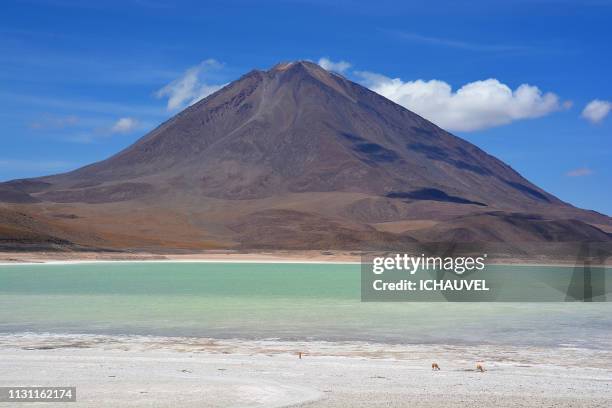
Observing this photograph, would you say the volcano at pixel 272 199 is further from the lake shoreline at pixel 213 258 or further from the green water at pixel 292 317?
the green water at pixel 292 317

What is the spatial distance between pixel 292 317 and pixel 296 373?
407 inches

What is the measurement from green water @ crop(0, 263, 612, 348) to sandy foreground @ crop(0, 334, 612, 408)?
1.82 m

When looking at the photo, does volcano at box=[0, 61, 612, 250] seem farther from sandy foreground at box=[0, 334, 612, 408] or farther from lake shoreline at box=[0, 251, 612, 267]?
sandy foreground at box=[0, 334, 612, 408]

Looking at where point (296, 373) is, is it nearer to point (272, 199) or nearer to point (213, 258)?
point (213, 258)

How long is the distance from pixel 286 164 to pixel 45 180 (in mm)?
60508

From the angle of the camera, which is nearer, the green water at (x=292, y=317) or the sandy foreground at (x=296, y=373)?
the sandy foreground at (x=296, y=373)

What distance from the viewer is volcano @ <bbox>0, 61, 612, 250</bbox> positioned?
106188mm

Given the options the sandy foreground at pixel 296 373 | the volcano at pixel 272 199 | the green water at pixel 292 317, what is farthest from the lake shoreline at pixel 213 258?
the sandy foreground at pixel 296 373

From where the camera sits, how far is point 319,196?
152250mm

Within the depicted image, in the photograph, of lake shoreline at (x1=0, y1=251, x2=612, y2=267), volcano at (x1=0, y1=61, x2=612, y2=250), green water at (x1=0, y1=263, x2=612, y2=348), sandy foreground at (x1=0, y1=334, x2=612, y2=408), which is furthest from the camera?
volcano at (x1=0, y1=61, x2=612, y2=250)

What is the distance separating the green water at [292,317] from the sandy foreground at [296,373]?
5.96ft

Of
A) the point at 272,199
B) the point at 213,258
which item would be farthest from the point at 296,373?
the point at 272,199

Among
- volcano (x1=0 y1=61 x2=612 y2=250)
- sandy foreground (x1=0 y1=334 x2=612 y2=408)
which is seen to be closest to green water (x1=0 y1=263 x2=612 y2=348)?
sandy foreground (x1=0 y1=334 x2=612 y2=408)

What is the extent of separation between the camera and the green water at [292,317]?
18.5 metres
